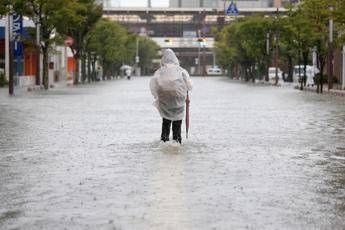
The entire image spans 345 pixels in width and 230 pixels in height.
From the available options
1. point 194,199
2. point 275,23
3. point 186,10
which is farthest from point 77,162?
point 186,10

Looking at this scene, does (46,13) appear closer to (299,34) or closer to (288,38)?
(299,34)

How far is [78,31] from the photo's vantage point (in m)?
80.6

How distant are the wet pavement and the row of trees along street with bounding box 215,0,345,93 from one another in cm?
2606

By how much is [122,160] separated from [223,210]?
16.4 feet

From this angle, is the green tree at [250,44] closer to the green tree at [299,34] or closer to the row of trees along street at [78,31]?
the row of trees along street at [78,31]

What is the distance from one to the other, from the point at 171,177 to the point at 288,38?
54.4 meters

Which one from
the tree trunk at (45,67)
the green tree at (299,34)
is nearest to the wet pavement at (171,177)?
the green tree at (299,34)

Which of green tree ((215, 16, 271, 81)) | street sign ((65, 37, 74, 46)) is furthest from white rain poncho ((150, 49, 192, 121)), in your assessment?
green tree ((215, 16, 271, 81))

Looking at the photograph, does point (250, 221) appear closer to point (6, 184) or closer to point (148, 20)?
point (6, 184)

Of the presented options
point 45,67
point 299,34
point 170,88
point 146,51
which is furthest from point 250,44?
point 170,88

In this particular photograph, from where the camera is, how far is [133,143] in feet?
54.9

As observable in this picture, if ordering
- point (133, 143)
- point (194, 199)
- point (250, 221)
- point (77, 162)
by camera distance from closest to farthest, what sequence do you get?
point (250, 221) < point (194, 199) < point (77, 162) < point (133, 143)

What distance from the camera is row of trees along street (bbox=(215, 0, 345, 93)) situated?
173ft

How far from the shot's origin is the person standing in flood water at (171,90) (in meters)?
16.0
